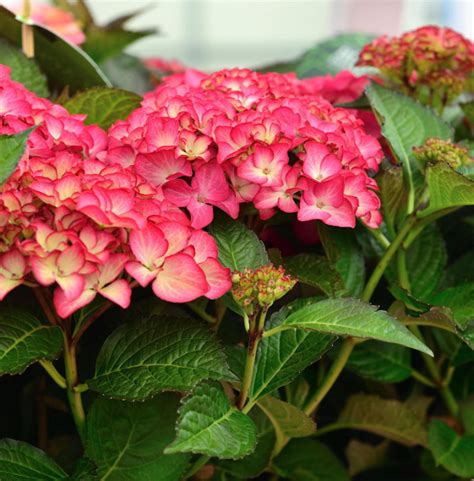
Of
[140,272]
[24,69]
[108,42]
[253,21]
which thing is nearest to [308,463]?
[140,272]

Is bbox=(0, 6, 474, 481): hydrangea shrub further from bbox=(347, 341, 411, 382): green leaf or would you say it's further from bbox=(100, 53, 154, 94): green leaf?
bbox=(100, 53, 154, 94): green leaf

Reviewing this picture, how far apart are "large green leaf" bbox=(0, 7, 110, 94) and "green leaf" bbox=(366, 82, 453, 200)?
0.24 metres

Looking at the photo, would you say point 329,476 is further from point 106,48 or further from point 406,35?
point 106,48

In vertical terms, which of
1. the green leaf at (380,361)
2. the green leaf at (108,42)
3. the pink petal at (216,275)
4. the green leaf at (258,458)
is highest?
the pink petal at (216,275)

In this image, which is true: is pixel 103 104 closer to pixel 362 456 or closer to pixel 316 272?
pixel 316 272

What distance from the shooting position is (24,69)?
65 centimetres

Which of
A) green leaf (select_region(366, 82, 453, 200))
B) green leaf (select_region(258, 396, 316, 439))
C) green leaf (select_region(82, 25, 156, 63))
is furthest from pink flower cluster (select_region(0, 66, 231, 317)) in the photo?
green leaf (select_region(82, 25, 156, 63))

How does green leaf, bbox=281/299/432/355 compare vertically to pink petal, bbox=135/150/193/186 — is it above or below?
below

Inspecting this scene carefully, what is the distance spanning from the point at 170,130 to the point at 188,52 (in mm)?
3142

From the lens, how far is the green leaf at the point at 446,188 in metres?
0.50

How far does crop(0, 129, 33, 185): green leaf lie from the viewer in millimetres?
407

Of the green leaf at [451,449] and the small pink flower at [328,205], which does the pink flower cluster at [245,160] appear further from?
the green leaf at [451,449]

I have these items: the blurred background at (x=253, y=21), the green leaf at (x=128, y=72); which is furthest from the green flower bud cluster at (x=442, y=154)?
the blurred background at (x=253, y=21)

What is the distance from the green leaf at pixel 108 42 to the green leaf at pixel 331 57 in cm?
19
